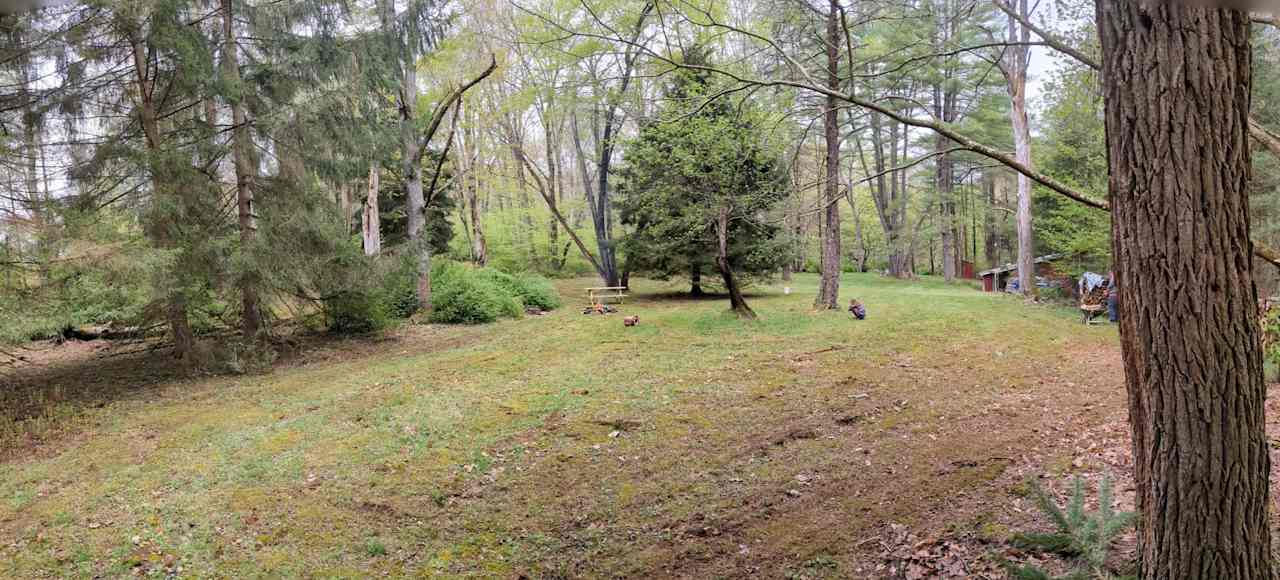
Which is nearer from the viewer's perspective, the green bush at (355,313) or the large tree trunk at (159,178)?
the large tree trunk at (159,178)

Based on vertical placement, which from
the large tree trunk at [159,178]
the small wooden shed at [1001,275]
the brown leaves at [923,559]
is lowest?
the brown leaves at [923,559]

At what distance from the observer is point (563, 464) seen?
4762 millimetres

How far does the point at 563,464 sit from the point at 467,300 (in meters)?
9.15

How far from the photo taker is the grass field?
3.38 meters

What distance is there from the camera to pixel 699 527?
3.63 m

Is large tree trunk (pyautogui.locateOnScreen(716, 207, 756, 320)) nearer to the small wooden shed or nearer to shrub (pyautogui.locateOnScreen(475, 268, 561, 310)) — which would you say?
shrub (pyautogui.locateOnScreen(475, 268, 561, 310))

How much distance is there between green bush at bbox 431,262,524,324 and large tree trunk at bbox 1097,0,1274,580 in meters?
12.3

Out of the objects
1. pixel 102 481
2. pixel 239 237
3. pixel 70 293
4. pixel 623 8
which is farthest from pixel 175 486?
pixel 623 8

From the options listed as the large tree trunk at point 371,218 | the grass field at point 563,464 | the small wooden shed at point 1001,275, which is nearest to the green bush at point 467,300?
the large tree trunk at point 371,218

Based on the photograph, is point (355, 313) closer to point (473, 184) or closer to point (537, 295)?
point (537, 295)

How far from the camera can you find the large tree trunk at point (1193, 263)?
72.2 inches

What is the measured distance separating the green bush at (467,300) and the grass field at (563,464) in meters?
4.67

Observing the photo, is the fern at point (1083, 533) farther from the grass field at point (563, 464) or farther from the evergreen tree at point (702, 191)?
the evergreen tree at point (702, 191)

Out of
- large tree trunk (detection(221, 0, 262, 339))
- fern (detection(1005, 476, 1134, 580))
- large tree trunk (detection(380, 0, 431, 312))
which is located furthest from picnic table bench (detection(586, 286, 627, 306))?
fern (detection(1005, 476, 1134, 580))
